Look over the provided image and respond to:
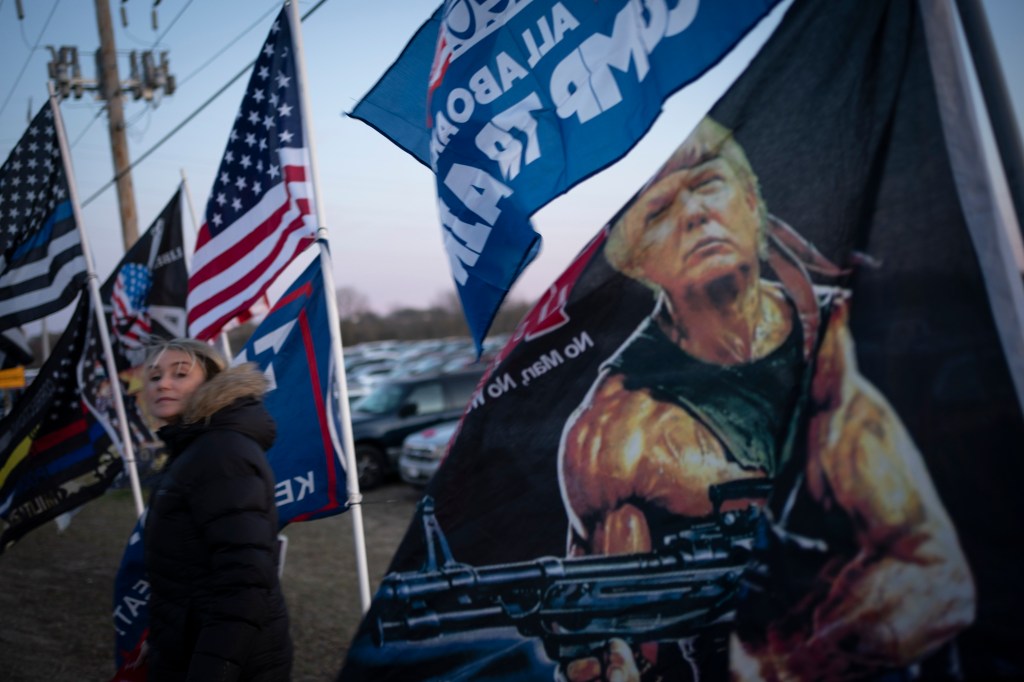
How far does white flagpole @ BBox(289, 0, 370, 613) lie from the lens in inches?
151

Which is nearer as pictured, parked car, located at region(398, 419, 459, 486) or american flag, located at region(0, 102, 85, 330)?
american flag, located at region(0, 102, 85, 330)

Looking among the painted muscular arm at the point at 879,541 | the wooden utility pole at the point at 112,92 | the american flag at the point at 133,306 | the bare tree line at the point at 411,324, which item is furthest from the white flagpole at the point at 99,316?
the bare tree line at the point at 411,324

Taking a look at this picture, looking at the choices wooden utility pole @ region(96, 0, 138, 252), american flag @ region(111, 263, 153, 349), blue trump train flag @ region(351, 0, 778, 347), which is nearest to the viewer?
blue trump train flag @ region(351, 0, 778, 347)

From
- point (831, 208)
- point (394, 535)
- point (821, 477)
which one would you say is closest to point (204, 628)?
point (821, 477)

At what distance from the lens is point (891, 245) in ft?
5.49

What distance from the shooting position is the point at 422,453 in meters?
11.8

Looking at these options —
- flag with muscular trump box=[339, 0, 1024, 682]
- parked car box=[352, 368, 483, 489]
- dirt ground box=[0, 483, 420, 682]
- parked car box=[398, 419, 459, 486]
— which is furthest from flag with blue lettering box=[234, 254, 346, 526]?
parked car box=[352, 368, 483, 489]

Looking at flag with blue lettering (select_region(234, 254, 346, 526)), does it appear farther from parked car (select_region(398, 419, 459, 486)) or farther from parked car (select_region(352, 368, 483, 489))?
parked car (select_region(352, 368, 483, 489))

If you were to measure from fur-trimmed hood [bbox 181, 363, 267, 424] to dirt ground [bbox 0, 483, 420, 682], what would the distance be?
1.06 m

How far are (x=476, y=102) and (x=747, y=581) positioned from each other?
184cm

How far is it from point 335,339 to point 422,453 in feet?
26.1

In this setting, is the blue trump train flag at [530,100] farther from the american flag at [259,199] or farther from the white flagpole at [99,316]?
the white flagpole at [99,316]

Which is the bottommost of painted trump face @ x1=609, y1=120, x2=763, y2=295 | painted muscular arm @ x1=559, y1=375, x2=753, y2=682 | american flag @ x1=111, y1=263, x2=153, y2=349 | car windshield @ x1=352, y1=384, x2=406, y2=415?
car windshield @ x1=352, y1=384, x2=406, y2=415

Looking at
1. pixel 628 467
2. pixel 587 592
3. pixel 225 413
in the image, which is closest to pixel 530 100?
pixel 628 467
